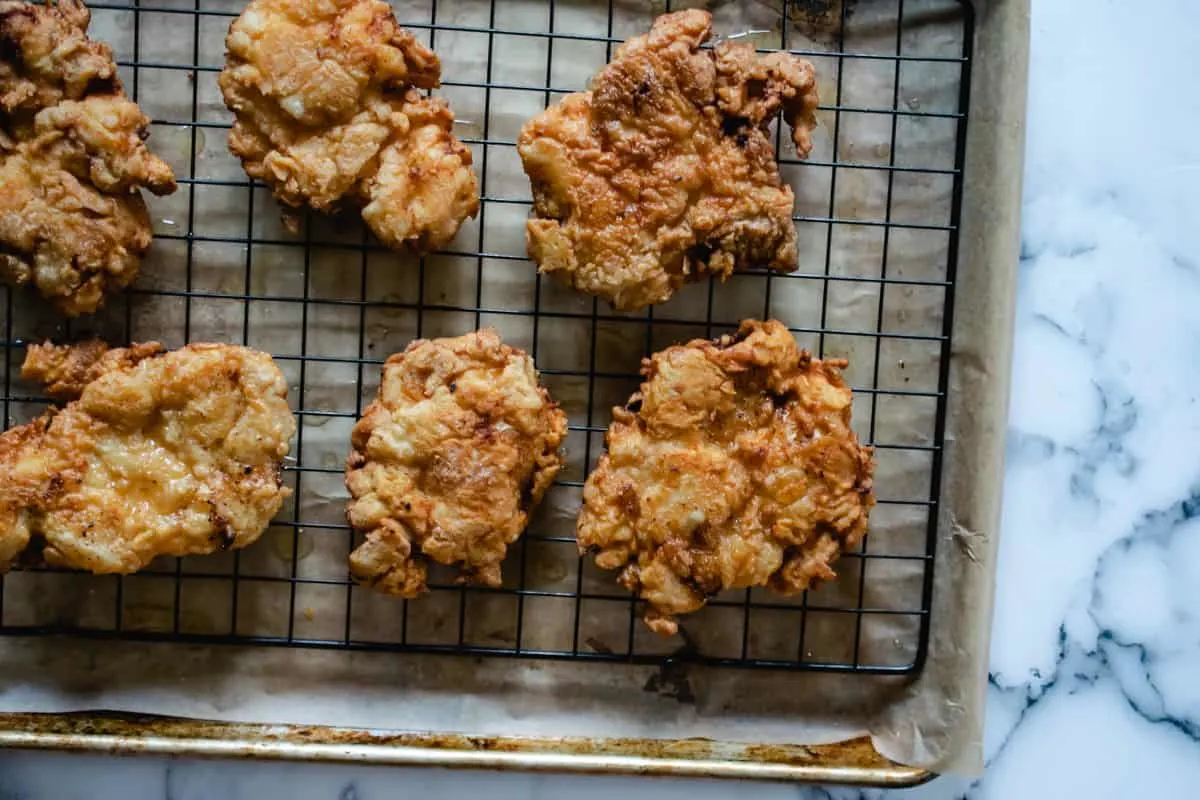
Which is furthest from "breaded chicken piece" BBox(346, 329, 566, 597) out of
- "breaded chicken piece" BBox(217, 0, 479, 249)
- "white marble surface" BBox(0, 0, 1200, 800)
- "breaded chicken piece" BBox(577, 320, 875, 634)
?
"white marble surface" BBox(0, 0, 1200, 800)

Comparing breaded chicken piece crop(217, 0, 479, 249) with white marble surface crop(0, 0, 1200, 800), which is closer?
breaded chicken piece crop(217, 0, 479, 249)

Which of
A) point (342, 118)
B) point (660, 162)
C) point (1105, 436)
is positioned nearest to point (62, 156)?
point (342, 118)

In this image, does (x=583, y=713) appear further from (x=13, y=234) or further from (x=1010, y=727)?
(x=13, y=234)

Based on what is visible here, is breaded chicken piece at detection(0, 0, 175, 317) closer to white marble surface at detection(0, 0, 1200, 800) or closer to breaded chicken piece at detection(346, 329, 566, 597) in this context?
breaded chicken piece at detection(346, 329, 566, 597)

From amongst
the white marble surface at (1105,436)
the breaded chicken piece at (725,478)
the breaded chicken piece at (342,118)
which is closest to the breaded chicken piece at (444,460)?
the breaded chicken piece at (725,478)

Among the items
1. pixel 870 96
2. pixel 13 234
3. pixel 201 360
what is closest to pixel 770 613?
pixel 870 96
